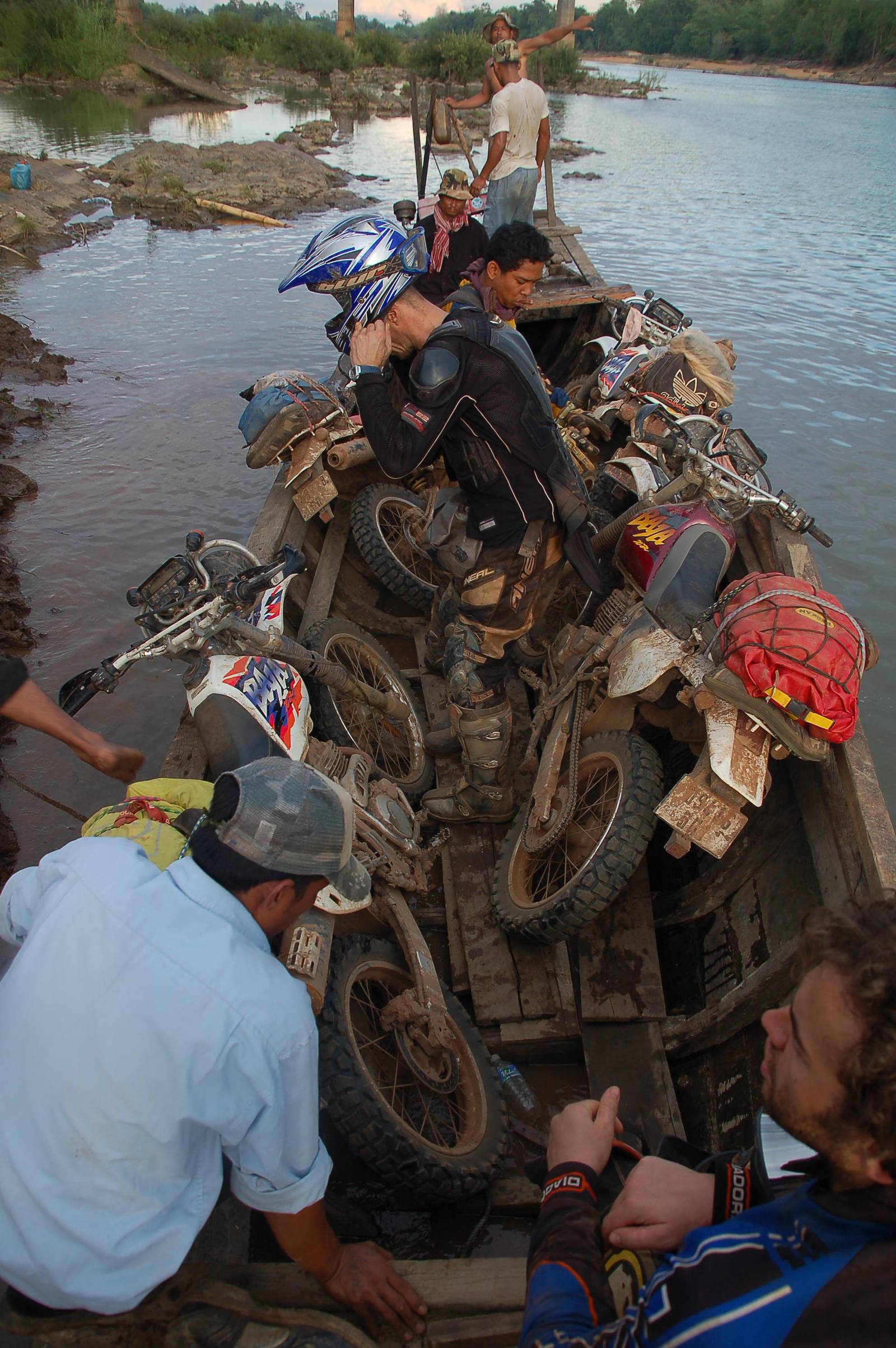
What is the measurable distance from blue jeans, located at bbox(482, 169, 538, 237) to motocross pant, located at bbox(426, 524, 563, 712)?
6.02 m

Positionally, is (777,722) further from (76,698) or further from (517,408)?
(76,698)

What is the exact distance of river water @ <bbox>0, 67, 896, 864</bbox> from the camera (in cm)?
573

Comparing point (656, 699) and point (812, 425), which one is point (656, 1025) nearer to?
point (656, 699)

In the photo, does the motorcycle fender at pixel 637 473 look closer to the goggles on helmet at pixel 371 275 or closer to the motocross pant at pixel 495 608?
the motocross pant at pixel 495 608

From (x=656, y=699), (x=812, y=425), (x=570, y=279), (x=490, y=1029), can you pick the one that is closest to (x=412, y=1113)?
(x=490, y=1029)

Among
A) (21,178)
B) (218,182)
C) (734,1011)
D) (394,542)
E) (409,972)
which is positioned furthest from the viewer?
(218,182)

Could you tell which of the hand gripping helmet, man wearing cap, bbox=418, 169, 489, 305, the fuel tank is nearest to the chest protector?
the hand gripping helmet

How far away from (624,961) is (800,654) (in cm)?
137

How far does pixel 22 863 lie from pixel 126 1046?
10.7 ft

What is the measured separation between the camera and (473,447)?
300cm

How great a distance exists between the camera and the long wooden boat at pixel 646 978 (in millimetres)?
1856

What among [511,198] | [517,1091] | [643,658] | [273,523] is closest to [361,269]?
[273,523]

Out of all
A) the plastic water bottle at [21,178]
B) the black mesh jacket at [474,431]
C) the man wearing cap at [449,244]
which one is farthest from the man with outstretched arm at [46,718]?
the plastic water bottle at [21,178]

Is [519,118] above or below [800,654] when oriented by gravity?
above
